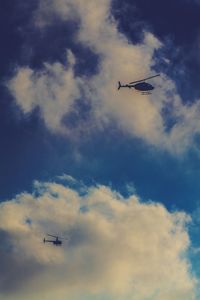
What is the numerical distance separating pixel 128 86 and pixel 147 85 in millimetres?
8356

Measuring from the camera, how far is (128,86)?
157m

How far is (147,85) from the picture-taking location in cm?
15150
